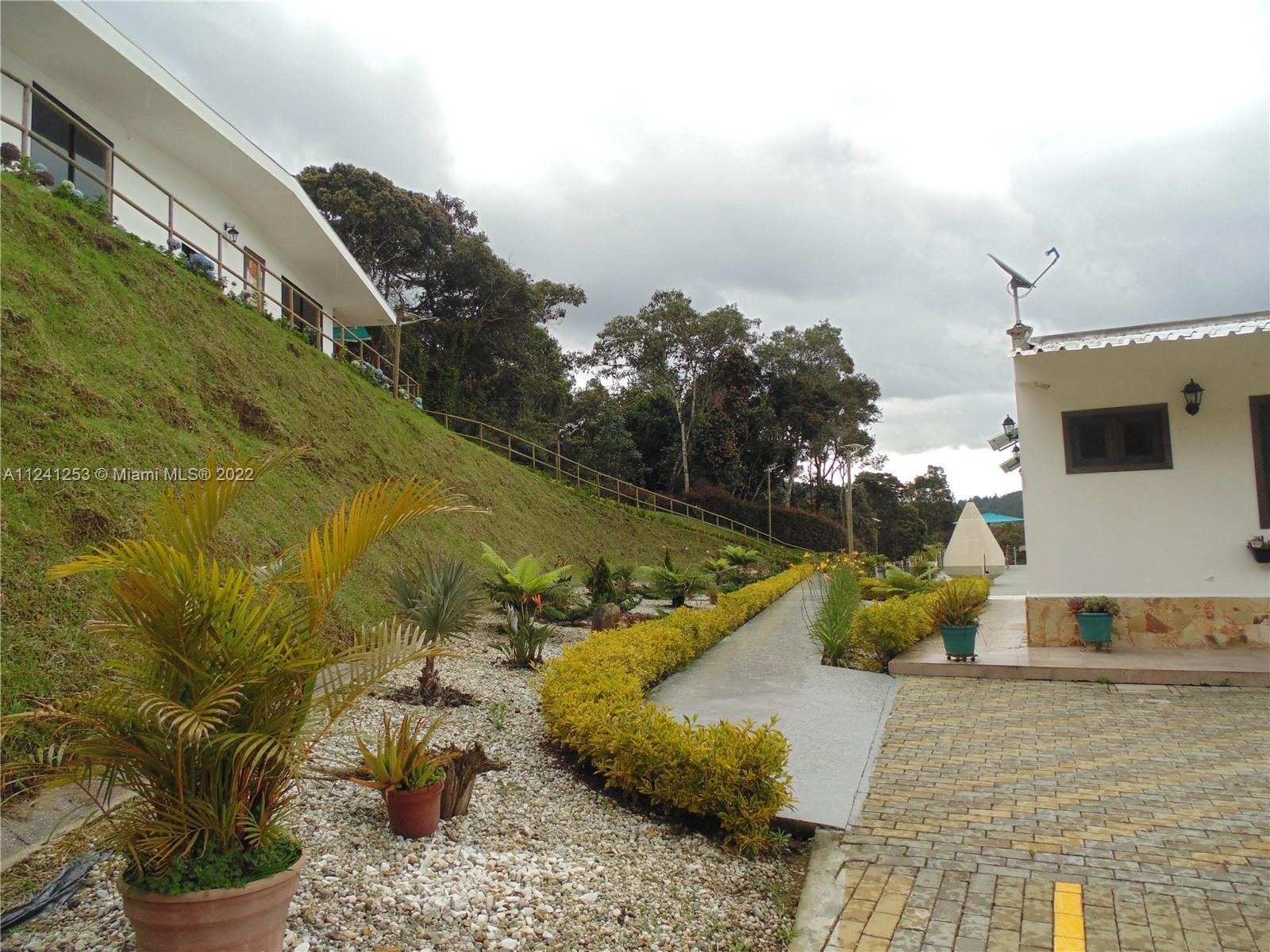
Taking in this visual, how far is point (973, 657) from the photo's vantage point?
339 inches

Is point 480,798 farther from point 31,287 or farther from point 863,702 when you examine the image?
point 31,287

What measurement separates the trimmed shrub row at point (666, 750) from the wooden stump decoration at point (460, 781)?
838 millimetres

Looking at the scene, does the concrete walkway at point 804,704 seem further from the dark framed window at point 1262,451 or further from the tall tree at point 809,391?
the tall tree at point 809,391

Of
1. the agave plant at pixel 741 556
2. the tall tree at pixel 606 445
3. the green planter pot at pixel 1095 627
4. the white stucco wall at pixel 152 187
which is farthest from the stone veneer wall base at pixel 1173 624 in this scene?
the tall tree at pixel 606 445

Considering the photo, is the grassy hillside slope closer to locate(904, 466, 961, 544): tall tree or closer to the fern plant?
the fern plant

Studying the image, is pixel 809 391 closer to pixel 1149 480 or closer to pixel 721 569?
pixel 721 569

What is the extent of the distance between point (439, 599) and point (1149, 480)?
7.97m

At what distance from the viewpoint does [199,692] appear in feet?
8.71

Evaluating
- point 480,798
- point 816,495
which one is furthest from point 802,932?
point 816,495

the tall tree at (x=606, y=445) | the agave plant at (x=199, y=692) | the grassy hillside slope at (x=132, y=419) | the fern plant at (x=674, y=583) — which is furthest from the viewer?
the tall tree at (x=606, y=445)

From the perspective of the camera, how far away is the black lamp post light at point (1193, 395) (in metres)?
8.64

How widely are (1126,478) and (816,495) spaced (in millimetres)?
30734

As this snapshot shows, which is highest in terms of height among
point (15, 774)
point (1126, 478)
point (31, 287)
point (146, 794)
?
point (31, 287)

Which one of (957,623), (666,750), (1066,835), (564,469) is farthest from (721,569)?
(1066,835)
